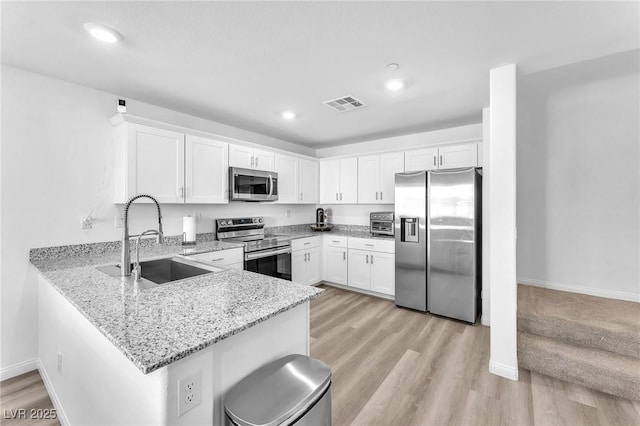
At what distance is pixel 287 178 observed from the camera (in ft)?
14.5

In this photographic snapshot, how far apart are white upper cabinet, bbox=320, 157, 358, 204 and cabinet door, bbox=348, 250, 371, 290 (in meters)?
0.90

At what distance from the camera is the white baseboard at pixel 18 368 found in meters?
2.27

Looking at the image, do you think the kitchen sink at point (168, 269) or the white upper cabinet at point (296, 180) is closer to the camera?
the kitchen sink at point (168, 269)

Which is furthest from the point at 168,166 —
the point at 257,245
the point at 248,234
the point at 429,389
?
the point at 429,389

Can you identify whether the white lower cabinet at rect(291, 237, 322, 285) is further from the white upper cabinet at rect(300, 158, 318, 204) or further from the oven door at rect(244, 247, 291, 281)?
the white upper cabinet at rect(300, 158, 318, 204)

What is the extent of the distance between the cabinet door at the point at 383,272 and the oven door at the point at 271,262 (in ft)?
4.03

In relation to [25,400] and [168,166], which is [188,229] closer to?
[168,166]

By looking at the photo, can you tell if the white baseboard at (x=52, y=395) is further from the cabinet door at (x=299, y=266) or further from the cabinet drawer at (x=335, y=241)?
the cabinet drawer at (x=335, y=241)

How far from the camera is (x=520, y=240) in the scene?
3.49 metres

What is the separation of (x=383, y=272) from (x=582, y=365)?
2167mm

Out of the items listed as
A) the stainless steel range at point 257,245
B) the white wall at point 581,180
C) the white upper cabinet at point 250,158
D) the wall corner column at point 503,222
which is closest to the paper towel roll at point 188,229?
the stainless steel range at point 257,245

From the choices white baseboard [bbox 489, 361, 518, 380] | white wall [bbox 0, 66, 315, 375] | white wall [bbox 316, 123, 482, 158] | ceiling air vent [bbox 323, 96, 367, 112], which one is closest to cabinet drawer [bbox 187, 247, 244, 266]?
white wall [bbox 0, 66, 315, 375]

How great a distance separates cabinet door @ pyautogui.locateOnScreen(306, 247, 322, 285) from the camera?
4.35 meters

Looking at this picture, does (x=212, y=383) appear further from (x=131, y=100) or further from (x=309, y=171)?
(x=309, y=171)
